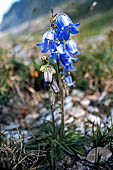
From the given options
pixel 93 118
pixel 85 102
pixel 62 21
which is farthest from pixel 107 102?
pixel 62 21

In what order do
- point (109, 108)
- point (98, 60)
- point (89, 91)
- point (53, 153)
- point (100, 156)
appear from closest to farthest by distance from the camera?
point (100, 156) → point (53, 153) → point (109, 108) → point (89, 91) → point (98, 60)

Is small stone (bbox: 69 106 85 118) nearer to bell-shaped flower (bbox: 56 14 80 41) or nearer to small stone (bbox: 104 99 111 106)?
small stone (bbox: 104 99 111 106)

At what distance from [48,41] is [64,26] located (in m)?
0.28

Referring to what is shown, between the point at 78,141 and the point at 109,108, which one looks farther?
the point at 109,108

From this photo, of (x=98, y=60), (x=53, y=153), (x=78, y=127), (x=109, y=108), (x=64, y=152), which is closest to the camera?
(x=53, y=153)

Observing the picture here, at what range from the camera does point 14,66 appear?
15.0 ft

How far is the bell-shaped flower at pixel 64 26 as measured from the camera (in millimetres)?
2068

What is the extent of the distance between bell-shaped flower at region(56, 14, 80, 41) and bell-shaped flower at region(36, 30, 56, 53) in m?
0.08

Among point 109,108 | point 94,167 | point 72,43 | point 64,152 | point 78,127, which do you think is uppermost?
point 72,43

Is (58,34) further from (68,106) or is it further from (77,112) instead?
(68,106)

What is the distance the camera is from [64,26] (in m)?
2.06

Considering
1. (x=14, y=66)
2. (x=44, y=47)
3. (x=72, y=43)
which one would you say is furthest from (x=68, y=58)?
(x=14, y=66)

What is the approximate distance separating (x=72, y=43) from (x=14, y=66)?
243 cm

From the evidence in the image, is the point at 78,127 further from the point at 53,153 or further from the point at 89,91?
the point at 89,91
